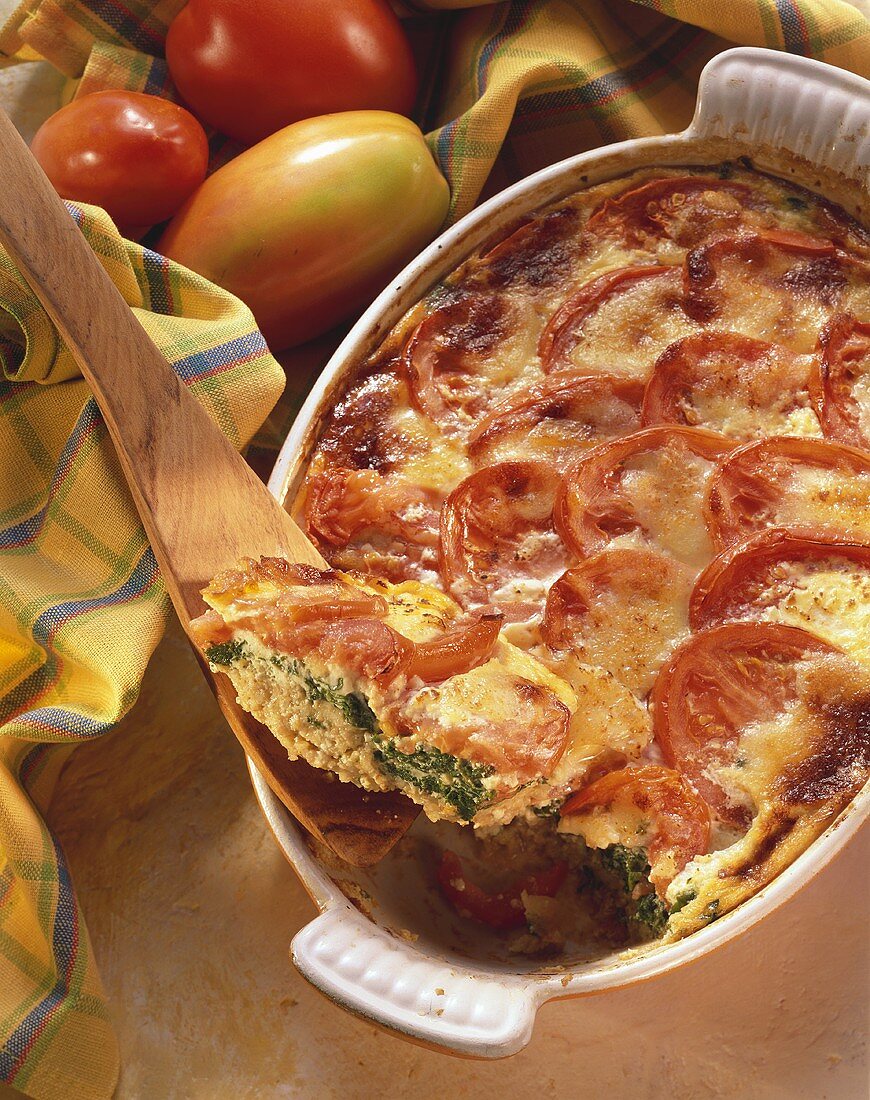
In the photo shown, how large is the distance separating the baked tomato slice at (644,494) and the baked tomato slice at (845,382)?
20cm

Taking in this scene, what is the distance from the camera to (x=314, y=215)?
239 cm

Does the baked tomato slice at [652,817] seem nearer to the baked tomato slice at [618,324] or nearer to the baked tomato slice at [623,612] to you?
the baked tomato slice at [623,612]

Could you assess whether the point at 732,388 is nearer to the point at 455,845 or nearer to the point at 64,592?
the point at 455,845

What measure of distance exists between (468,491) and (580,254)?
2.00 feet

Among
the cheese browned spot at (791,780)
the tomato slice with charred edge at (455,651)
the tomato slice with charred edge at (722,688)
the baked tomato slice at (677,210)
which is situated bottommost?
the cheese browned spot at (791,780)

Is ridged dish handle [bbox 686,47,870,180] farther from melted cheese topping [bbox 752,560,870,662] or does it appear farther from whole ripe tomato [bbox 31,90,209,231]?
whole ripe tomato [bbox 31,90,209,231]

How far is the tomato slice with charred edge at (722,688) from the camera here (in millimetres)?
1800

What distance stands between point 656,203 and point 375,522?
2.96 feet

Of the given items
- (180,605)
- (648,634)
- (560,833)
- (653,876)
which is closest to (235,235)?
(180,605)

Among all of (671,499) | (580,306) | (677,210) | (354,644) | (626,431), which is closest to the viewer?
(354,644)

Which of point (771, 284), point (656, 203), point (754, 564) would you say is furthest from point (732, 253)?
point (754, 564)

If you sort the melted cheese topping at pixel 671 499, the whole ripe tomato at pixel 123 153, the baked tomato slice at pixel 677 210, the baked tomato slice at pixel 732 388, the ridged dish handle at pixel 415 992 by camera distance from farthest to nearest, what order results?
the whole ripe tomato at pixel 123 153 → the baked tomato slice at pixel 677 210 → the baked tomato slice at pixel 732 388 → the melted cheese topping at pixel 671 499 → the ridged dish handle at pixel 415 992

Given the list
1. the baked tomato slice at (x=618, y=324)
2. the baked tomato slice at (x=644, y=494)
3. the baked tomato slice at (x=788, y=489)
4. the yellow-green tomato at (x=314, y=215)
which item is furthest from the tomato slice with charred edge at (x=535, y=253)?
the baked tomato slice at (x=788, y=489)

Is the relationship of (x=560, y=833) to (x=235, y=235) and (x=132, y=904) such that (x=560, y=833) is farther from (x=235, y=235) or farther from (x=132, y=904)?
(x=235, y=235)
